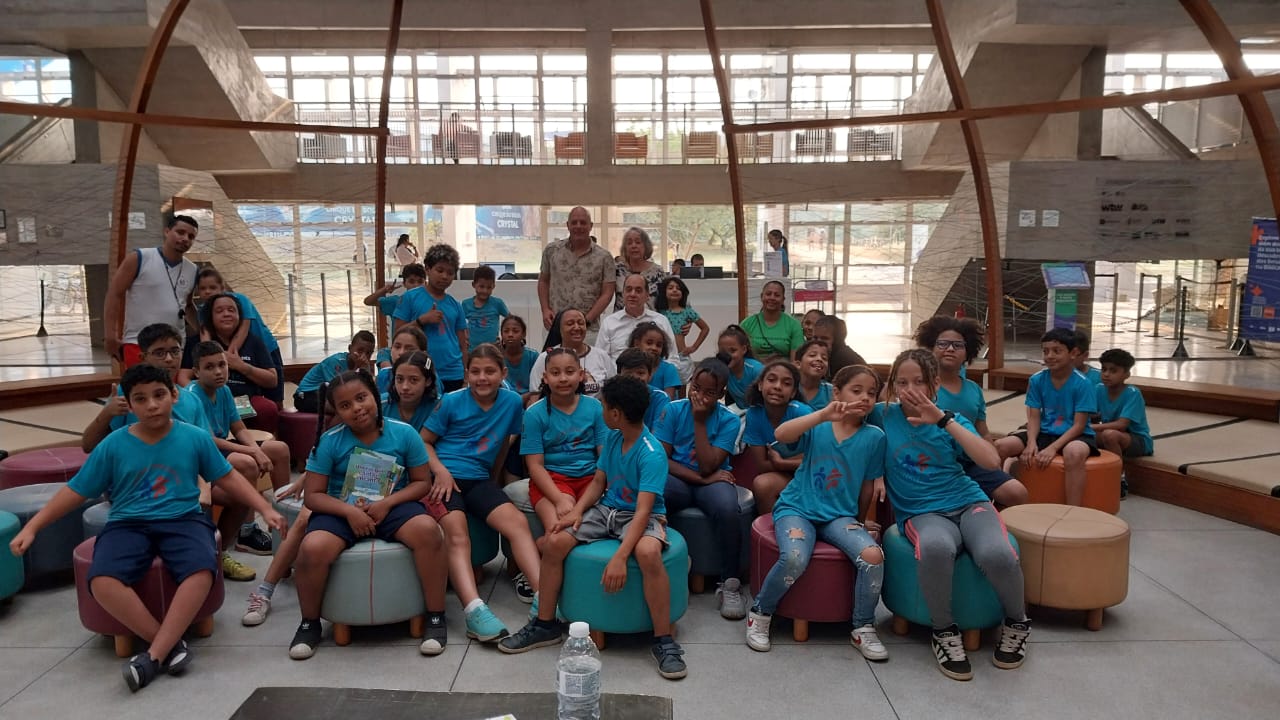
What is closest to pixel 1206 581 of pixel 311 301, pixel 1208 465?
pixel 1208 465

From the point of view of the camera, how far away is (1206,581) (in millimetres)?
4457

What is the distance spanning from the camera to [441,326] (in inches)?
245

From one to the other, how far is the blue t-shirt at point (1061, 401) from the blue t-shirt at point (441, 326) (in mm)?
3667

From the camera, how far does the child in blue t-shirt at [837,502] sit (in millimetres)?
3646

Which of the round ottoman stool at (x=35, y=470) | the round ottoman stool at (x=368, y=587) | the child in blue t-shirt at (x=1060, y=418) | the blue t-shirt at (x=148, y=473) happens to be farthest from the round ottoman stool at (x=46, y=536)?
the child in blue t-shirt at (x=1060, y=418)

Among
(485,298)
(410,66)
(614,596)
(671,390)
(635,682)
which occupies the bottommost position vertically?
(635,682)

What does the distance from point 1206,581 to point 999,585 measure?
5.34ft

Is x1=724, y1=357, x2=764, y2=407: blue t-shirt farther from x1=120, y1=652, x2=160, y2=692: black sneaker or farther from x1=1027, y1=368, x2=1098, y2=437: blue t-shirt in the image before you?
x1=120, y1=652, x2=160, y2=692: black sneaker

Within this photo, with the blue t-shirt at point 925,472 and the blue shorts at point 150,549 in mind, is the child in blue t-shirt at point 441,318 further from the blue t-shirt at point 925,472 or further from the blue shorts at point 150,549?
the blue t-shirt at point 925,472

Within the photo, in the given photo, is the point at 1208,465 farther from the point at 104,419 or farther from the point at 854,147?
the point at 854,147

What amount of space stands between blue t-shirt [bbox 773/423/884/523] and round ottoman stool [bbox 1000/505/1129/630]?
0.70 metres

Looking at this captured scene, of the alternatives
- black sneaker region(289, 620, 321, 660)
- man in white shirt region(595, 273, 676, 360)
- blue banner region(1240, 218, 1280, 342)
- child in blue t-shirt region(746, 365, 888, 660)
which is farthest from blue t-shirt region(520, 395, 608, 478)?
blue banner region(1240, 218, 1280, 342)

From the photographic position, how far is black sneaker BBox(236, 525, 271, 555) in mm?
4910

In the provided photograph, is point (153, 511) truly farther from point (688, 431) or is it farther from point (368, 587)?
point (688, 431)
